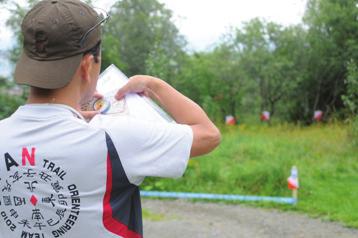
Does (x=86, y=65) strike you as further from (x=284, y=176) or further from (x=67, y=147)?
(x=284, y=176)

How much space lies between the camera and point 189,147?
1492 mm

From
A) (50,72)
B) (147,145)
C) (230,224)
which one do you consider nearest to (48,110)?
(50,72)

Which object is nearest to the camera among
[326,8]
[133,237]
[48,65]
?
[48,65]

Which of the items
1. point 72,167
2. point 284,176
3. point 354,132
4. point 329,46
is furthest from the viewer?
point 329,46

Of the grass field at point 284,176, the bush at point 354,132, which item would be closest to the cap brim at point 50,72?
the grass field at point 284,176

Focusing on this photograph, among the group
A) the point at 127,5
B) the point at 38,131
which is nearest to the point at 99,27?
the point at 38,131

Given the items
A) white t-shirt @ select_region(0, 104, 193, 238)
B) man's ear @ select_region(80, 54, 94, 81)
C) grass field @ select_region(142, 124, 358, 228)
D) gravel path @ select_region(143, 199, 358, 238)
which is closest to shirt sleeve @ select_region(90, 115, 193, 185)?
white t-shirt @ select_region(0, 104, 193, 238)

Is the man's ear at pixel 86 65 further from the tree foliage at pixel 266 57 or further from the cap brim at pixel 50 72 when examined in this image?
the tree foliage at pixel 266 57

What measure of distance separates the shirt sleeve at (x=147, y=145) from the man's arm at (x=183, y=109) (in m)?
0.05

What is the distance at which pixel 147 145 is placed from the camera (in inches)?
56.3

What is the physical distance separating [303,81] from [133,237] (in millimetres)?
21672

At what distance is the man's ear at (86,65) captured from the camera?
143cm

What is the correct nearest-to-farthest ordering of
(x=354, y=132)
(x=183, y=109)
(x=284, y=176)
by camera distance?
(x=183, y=109) → (x=284, y=176) → (x=354, y=132)

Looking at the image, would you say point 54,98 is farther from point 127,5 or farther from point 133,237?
point 127,5
